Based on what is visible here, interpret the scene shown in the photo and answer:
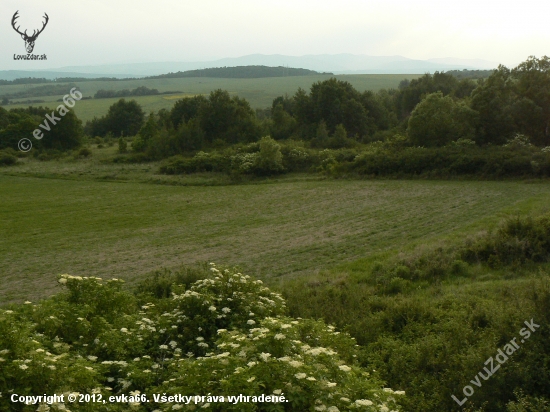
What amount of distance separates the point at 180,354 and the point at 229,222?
2084 centimetres

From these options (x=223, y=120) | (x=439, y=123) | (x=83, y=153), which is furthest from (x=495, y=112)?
(x=83, y=153)

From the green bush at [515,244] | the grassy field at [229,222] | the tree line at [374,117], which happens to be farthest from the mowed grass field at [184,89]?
the green bush at [515,244]

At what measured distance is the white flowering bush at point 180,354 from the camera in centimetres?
625

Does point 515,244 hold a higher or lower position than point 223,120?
lower

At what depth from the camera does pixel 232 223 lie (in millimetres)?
29453

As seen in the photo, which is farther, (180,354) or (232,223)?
(232,223)

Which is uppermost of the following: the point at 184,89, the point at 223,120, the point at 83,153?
the point at 184,89

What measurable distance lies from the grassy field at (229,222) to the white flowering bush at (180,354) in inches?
331

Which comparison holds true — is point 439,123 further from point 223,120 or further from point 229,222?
point 223,120

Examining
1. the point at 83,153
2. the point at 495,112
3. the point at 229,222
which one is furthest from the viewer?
the point at 83,153

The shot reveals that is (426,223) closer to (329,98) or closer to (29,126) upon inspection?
(329,98)

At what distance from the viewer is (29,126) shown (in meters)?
66.1

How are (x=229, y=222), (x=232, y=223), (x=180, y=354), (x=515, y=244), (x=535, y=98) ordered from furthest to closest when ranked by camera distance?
(x=535, y=98)
(x=229, y=222)
(x=232, y=223)
(x=515, y=244)
(x=180, y=354)

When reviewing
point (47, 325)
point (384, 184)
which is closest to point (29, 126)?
point (384, 184)
